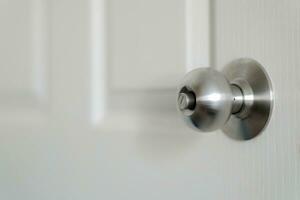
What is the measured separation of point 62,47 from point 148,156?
0.64 ft

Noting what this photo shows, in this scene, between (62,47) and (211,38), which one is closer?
(211,38)

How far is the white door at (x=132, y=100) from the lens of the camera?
1.26ft

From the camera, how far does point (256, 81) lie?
1.30ft

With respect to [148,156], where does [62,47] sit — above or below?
above

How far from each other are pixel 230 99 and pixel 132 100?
173mm

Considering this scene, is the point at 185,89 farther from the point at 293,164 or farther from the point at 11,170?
the point at 11,170

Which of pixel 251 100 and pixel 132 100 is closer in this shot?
pixel 251 100

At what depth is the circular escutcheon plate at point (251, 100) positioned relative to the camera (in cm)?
39

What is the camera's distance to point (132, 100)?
1.69ft

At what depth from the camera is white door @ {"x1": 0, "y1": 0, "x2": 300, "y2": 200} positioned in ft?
1.26

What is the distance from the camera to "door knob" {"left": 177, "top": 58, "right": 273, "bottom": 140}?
1.18ft

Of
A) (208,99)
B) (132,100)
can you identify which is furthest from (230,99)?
(132,100)

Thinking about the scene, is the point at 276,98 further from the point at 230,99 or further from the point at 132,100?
the point at 132,100

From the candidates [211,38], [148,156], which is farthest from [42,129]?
[211,38]
